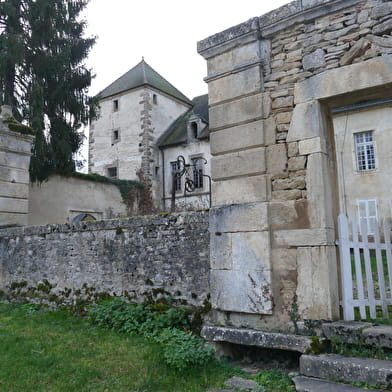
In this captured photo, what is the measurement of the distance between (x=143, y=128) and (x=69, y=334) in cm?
1883

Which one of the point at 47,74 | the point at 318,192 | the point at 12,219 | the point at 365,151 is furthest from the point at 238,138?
the point at 365,151

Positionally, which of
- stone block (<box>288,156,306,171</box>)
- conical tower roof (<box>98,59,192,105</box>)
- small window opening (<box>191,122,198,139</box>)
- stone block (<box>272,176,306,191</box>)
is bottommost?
stone block (<box>272,176,306,191</box>)

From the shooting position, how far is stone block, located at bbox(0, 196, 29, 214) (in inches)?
330

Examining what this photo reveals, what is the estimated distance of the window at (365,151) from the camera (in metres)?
15.1

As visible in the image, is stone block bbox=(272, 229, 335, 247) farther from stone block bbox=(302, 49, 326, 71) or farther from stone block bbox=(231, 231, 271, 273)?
stone block bbox=(302, 49, 326, 71)

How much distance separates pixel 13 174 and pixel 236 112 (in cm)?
605

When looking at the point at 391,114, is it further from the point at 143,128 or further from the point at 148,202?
the point at 143,128

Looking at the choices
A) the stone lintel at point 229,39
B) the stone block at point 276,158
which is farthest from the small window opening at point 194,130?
the stone block at point 276,158

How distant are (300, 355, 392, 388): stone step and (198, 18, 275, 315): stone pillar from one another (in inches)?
29.7

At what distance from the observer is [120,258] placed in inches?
240

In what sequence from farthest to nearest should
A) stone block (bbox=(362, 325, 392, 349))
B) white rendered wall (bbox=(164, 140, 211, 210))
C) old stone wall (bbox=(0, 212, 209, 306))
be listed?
white rendered wall (bbox=(164, 140, 211, 210)) < old stone wall (bbox=(0, 212, 209, 306)) < stone block (bbox=(362, 325, 392, 349))

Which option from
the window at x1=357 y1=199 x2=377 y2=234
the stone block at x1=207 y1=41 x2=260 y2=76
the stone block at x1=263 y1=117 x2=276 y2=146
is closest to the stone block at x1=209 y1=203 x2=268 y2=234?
the stone block at x1=263 y1=117 x2=276 y2=146

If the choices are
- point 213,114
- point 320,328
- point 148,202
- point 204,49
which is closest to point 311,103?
point 213,114

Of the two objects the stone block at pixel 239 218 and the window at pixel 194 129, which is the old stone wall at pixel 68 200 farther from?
the stone block at pixel 239 218
